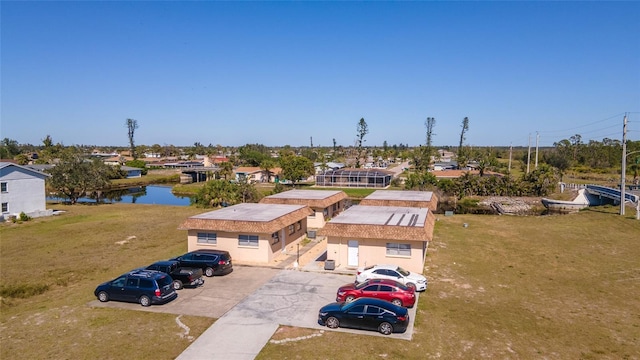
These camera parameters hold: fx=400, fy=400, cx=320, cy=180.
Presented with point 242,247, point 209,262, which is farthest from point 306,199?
point 209,262

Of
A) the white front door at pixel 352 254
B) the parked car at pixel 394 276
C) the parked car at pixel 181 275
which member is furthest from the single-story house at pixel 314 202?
the parked car at pixel 181 275

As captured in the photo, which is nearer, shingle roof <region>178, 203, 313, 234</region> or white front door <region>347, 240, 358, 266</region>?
white front door <region>347, 240, 358, 266</region>

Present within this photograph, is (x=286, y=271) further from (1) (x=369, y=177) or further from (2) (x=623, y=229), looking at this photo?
(1) (x=369, y=177)

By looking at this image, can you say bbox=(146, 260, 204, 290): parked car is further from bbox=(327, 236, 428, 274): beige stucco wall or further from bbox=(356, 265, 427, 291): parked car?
bbox=(356, 265, 427, 291): parked car

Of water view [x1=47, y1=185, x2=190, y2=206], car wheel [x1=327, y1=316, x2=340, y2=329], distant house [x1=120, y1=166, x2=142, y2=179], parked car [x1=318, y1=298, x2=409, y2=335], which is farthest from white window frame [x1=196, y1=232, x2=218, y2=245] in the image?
distant house [x1=120, y1=166, x2=142, y2=179]

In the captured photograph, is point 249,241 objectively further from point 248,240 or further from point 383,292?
point 383,292

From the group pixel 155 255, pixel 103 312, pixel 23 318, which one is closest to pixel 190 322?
pixel 103 312
